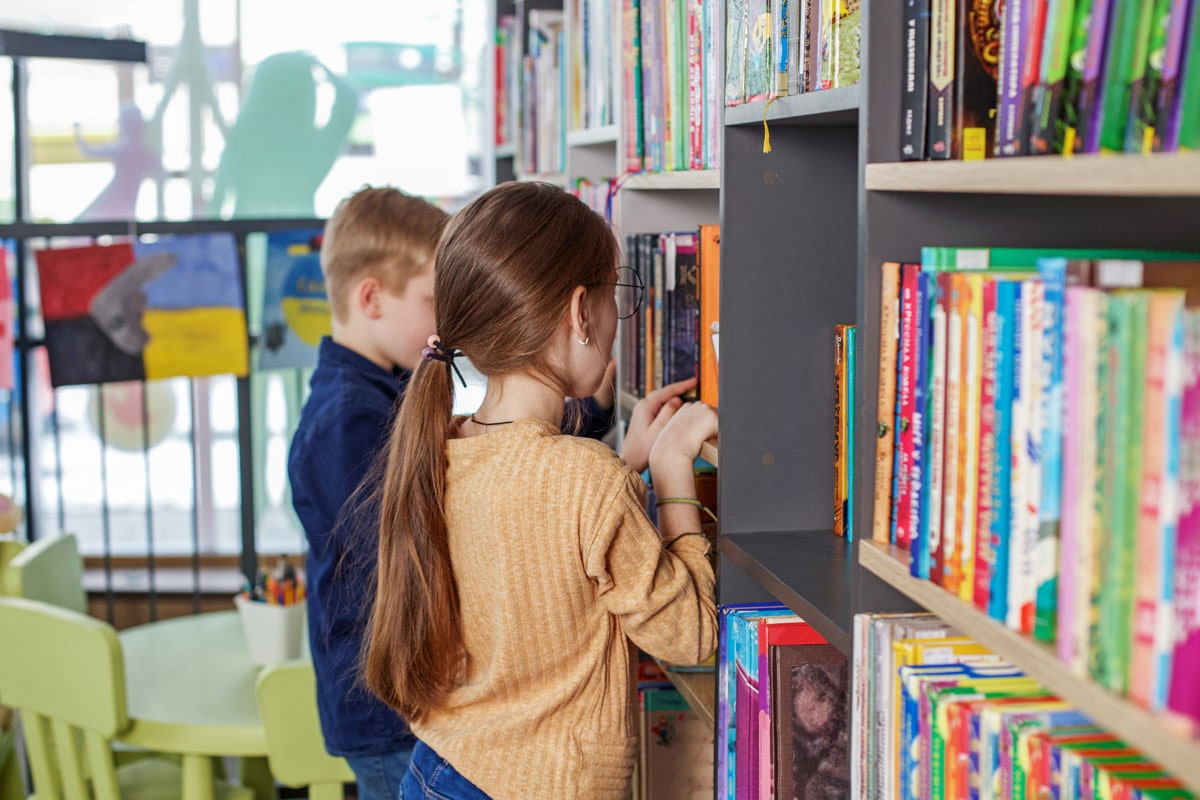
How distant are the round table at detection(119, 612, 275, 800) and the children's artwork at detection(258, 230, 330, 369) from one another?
804 mm

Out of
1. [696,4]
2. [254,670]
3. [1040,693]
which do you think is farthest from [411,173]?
[1040,693]

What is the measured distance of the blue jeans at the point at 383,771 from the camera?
1694 mm

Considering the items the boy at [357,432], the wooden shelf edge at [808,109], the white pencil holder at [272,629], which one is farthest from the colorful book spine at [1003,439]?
the white pencil holder at [272,629]

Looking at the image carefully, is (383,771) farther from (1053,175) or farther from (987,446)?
(1053,175)

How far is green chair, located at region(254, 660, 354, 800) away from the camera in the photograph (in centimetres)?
185

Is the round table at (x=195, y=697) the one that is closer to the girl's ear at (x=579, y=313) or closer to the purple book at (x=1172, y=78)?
the girl's ear at (x=579, y=313)

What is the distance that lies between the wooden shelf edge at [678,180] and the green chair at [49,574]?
140 centimetres

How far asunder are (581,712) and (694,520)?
23cm

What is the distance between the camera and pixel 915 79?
90 cm

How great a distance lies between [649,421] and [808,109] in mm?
507

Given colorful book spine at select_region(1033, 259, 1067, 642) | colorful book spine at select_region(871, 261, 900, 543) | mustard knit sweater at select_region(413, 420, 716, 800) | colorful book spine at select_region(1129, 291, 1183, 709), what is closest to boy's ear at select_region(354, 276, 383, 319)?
mustard knit sweater at select_region(413, 420, 716, 800)

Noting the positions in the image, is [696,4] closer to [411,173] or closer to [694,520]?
[694,520]

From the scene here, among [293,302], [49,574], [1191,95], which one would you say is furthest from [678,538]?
[293,302]

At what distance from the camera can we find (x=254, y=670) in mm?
2324
